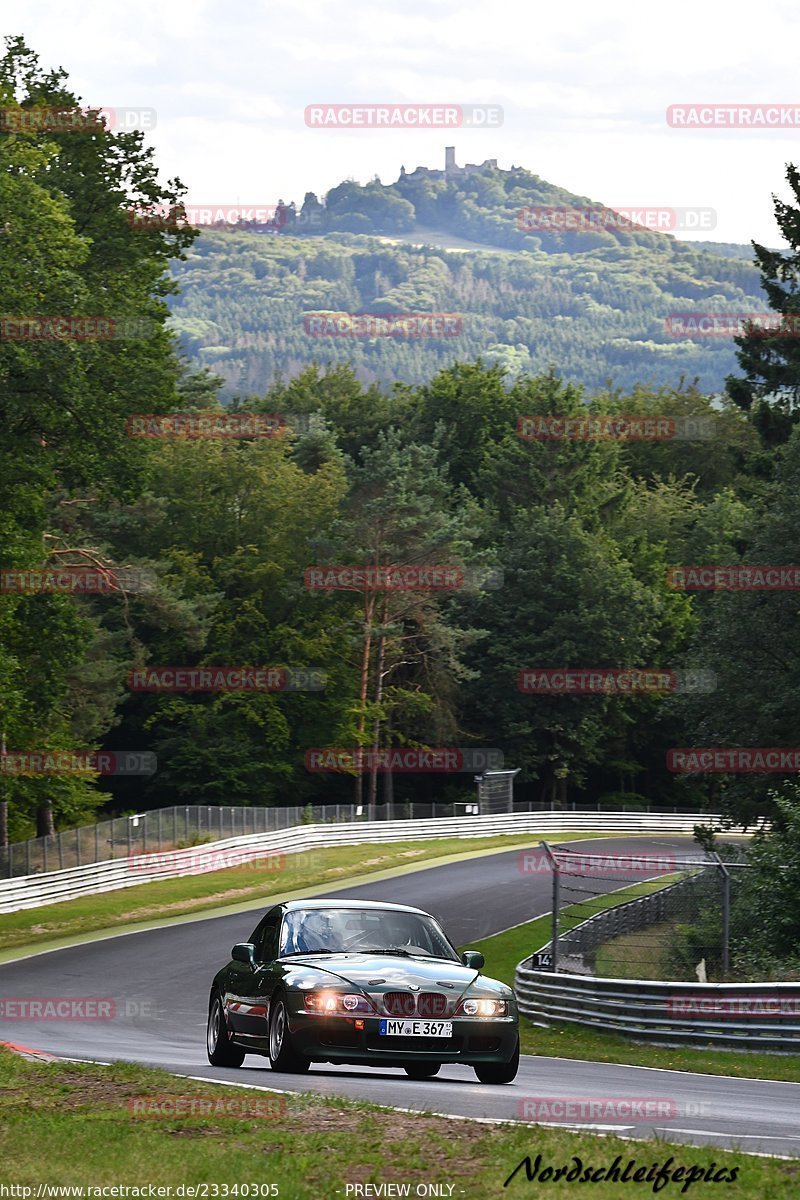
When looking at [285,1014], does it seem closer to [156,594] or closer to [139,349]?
[139,349]

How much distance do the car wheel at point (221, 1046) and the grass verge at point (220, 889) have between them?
22141 mm

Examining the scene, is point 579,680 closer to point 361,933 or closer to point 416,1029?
point 361,933

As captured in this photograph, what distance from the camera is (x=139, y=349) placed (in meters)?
35.3

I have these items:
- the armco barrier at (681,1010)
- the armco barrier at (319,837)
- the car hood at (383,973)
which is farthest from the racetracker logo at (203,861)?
the car hood at (383,973)

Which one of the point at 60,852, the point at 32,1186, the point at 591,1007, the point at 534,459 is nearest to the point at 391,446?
the point at 534,459

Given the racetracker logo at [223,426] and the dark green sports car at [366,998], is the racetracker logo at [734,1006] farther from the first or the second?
the racetracker logo at [223,426]

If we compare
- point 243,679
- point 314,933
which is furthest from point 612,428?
point 314,933

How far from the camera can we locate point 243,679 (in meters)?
75.8

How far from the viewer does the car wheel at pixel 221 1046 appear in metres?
14.2

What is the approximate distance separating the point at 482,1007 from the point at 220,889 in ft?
117

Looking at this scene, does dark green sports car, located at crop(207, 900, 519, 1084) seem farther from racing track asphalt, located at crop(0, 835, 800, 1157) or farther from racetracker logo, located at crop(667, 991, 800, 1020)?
racetracker logo, located at crop(667, 991, 800, 1020)

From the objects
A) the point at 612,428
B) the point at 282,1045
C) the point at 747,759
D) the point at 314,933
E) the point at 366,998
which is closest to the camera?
the point at 366,998

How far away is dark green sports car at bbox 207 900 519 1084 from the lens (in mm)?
12469

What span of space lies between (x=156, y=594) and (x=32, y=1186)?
5169 centimetres
